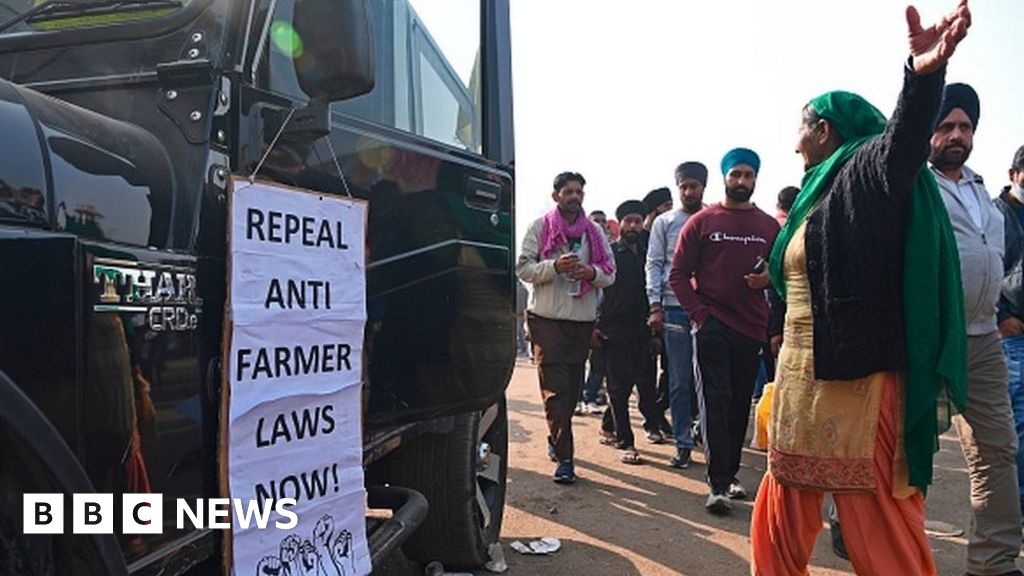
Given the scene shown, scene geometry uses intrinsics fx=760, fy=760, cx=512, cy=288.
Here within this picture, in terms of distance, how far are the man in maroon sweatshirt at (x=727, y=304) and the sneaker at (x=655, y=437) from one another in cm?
158

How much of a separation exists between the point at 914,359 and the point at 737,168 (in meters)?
2.48

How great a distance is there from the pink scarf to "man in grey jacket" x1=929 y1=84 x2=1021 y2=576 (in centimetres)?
209

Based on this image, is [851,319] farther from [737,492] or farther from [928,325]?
[737,492]

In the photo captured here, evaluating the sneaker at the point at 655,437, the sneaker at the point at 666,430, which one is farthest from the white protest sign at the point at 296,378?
the sneaker at the point at 666,430

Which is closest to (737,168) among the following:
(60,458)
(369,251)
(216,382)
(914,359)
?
(914,359)

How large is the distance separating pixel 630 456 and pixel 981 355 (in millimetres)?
2638

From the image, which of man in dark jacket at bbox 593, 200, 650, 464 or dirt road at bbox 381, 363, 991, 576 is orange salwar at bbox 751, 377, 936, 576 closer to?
dirt road at bbox 381, 363, 991, 576

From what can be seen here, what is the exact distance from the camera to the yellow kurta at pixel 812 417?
2271 mm

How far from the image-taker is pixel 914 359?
2205 millimetres

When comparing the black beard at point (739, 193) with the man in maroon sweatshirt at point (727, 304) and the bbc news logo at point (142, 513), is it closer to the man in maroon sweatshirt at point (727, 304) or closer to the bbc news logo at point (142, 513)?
the man in maroon sweatshirt at point (727, 304)

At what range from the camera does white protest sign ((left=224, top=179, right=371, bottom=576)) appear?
1649mm

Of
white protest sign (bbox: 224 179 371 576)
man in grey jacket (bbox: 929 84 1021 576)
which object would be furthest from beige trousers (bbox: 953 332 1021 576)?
white protest sign (bbox: 224 179 371 576)

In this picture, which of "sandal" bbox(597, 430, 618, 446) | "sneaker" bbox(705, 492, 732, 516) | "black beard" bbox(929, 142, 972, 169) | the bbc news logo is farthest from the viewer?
"sandal" bbox(597, 430, 618, 446)

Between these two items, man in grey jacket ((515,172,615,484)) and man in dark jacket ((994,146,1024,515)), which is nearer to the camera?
man in dark jacket ((994,146,1024,515))
